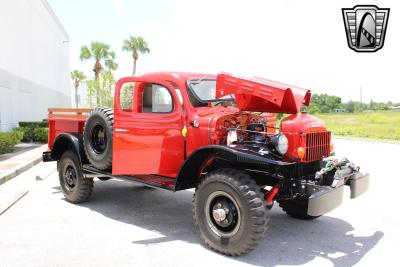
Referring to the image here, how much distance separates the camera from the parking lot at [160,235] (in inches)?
167

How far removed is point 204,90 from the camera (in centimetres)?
536

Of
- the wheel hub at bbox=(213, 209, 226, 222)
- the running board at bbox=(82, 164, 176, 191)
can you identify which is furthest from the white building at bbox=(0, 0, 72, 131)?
the wheel hub at bbox=(213, 209, 226, 222)

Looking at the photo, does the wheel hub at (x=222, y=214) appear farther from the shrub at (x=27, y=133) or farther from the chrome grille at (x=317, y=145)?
the shrub at (x=27, y=133)

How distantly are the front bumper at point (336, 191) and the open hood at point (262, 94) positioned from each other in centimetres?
92

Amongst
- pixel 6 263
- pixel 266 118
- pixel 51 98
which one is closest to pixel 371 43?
pixel 266 118

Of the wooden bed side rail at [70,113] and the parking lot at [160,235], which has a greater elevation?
the wooden bed side rail at [70,113]

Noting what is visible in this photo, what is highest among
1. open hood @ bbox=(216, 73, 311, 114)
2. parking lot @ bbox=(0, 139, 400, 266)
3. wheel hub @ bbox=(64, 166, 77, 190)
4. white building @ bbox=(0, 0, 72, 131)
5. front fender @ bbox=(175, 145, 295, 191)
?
white building @ bbox=(0, 0, 72, 131)

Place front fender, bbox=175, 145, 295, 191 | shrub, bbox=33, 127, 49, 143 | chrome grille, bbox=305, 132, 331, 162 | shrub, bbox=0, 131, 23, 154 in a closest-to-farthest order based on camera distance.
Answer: front fender, bbox=175, 145, 295, 191 < chrome grille, bbox=305, 132, 331, 162 < shrub, bbox=0, 131, 23, 154 < shrub, bbox=33, 127, 49, 143

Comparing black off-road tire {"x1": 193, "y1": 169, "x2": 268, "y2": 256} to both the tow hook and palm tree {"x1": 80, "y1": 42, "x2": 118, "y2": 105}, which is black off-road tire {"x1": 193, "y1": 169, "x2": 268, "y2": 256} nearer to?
the tow hook

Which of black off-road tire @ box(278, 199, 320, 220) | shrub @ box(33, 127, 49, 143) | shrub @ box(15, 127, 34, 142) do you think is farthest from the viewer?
shrub @ box(15, 127, 34, 142)

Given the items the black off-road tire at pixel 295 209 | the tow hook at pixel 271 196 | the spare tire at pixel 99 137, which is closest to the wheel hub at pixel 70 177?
the spare tire at pixel 99 137

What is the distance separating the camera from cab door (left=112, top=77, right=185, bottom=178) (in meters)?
5.11

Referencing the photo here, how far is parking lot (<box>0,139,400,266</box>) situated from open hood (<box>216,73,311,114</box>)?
1.61m

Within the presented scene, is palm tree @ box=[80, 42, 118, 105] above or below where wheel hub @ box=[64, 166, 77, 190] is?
above
